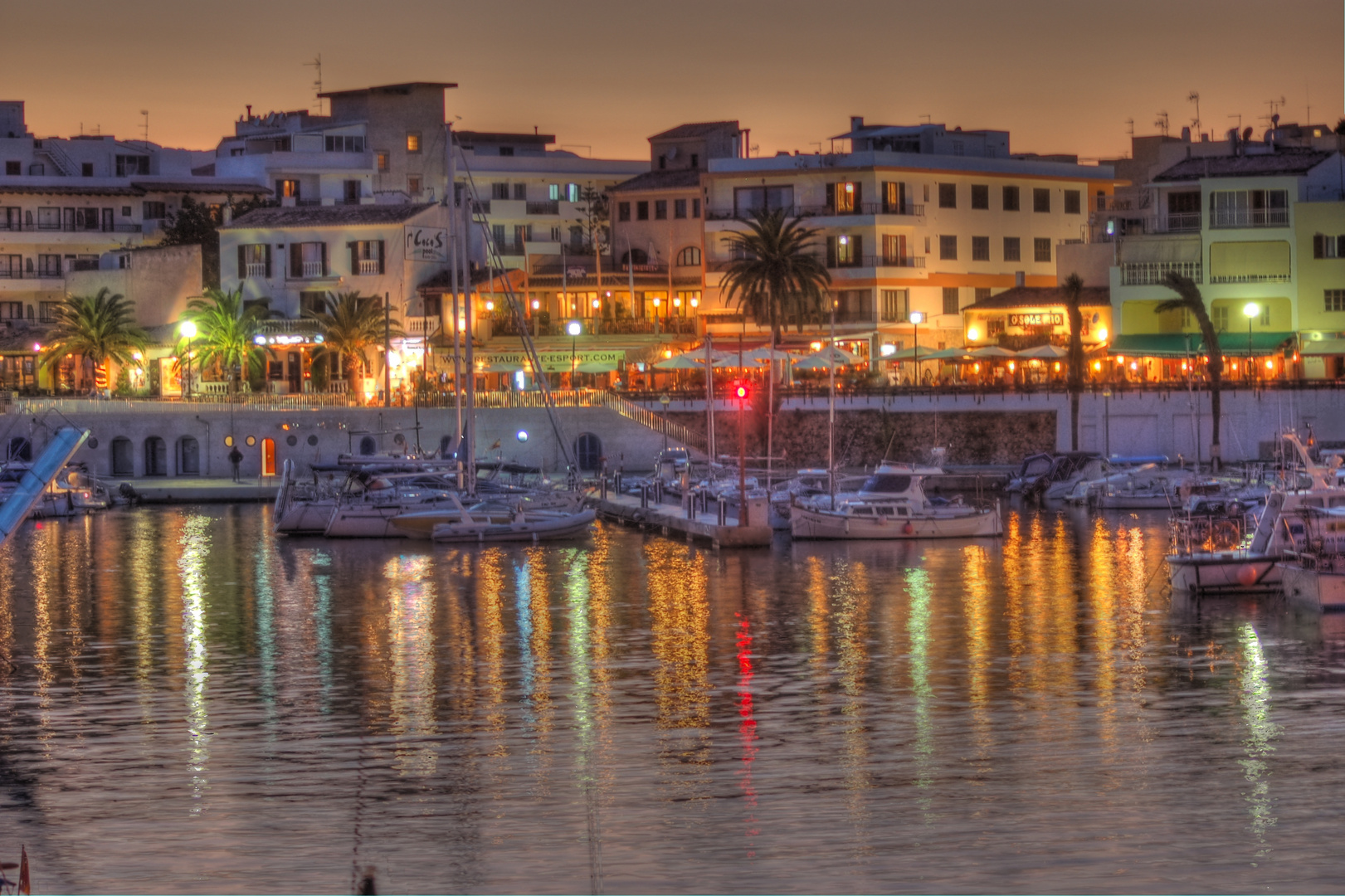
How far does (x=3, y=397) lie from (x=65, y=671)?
171 ft

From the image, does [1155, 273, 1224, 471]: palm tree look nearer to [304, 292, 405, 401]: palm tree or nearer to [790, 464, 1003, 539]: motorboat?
[790, 464, 1003, 539]: motorboat

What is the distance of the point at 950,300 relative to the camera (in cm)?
9956

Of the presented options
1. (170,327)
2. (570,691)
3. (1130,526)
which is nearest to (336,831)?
(570,691)

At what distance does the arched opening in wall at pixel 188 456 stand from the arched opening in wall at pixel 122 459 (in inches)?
78.1

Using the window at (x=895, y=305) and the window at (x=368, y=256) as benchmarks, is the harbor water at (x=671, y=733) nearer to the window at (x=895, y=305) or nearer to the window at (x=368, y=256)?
the window at (x=895, y=305)

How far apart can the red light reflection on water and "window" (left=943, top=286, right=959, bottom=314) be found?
57.7 metres

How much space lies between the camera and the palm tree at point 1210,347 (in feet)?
258

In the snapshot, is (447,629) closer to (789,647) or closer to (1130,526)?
(789,647)

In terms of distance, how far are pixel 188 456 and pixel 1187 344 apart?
4497 centimetres

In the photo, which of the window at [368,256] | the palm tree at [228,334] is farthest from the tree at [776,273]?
the palm tree at [228,334]

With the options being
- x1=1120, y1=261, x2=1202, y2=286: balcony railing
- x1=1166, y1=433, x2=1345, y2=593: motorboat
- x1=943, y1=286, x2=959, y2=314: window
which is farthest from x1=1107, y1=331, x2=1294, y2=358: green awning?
x1=1166, y1=433, x2=1345, y2=593: motorboat

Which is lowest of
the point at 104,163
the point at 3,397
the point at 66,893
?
the point at 66,893

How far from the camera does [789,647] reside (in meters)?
39.2

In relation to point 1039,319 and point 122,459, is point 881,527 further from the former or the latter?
point 122,459
